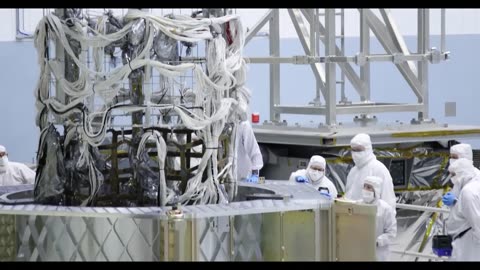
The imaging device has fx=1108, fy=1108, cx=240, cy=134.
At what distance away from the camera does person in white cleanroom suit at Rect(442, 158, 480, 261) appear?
571 centimetres

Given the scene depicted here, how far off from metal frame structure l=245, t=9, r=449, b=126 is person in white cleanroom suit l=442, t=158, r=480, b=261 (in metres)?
1.62

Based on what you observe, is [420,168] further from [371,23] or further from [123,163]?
[123,163]

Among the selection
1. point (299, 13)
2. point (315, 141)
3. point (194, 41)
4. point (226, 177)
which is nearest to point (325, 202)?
point (226, 177)

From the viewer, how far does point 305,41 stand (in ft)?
25.9

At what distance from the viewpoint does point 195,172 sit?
4.61 m

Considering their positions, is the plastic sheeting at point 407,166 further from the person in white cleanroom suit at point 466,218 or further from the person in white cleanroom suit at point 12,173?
the person in white cleanroom suit at point 12,173

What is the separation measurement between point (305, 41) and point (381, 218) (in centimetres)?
247

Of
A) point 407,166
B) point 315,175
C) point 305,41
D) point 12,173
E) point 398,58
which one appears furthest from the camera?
point 305,41

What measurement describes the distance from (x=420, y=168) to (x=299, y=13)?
151 cm

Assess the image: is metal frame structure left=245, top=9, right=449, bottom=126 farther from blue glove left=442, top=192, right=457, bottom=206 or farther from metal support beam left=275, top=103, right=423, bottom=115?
blue glove left=442, top=192, right=457, bottom=206

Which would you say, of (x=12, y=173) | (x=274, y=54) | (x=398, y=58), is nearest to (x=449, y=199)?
(x=398, y=58)

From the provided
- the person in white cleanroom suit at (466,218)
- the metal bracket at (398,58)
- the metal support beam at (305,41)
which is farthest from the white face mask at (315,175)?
the metal bracket at (398,58)

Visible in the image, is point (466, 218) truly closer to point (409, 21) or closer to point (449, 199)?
point (449, 199)

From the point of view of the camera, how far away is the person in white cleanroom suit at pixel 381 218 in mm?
5672
